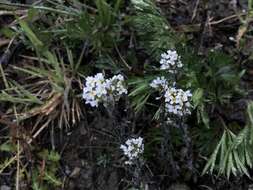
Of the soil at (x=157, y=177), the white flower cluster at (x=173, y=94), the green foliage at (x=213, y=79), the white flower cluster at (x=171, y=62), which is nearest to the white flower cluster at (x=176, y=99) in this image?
the white flower cluster at (x=173, y=94)

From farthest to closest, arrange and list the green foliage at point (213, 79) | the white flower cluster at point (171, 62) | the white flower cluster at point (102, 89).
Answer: the green foliage at point (213, 79) → the white flower cluster at point (171, 62) → the white flower cluster at point (102, 89)

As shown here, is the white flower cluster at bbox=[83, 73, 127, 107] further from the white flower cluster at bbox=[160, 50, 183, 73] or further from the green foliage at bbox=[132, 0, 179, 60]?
the green foliage at bbox=[132, 0, 179, 60]

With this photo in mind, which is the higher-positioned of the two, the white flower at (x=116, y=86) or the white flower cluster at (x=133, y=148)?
the white flower at (x=116, y=86)

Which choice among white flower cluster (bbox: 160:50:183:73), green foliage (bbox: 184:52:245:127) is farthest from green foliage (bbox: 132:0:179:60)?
white flower cluster (bbox: 160:50:183:73)

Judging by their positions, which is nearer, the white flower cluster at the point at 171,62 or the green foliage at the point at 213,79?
the white flower cluster at the point at 171,62

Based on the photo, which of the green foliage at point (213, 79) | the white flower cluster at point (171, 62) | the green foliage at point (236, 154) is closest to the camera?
the white flower cluster at point (171, 62)

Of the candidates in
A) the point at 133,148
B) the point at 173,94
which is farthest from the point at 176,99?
the point at 133,148

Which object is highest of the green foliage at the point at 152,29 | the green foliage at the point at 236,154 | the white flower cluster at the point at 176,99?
the green foliage at the point at 152,29

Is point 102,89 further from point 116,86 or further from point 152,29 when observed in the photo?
point 152,29

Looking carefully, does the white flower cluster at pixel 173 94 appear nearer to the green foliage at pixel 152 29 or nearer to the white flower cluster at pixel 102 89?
the white flower cluster at pixel 102 89
